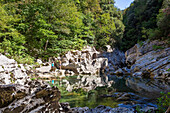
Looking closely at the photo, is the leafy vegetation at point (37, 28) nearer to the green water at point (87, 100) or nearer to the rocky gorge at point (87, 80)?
the rocky gorge at point (87, 80)

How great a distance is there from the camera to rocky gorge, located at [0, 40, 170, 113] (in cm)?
231

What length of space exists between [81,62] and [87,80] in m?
5.49

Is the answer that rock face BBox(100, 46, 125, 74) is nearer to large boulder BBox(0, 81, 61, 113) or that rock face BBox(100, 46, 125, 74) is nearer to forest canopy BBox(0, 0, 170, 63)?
forest canopy BBox(0, 0, 170, 63)

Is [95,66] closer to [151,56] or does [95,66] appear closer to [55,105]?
[151,56]

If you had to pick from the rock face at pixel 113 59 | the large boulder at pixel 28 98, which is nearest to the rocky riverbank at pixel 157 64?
the rock face at pixel 113 59

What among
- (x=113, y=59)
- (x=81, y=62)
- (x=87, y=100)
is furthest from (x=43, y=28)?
(x=113, y=59)

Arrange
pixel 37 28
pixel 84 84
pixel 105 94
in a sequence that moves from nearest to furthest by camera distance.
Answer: pixel 105 94
pixel 84 84
pixel 37 28

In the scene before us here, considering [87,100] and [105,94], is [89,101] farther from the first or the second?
[105,94]

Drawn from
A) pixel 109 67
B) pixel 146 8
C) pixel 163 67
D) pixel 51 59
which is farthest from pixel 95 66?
pixel 146 8

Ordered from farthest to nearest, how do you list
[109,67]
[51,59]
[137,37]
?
[137,37] < [109,67] < [51,59]

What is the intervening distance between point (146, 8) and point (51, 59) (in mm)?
23093

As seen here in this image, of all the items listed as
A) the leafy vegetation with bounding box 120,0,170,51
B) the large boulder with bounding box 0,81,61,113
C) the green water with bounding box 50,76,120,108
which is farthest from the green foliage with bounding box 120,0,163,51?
the large boulder with bounding box 0,81,61,113

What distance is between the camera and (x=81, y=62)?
15.2 metres

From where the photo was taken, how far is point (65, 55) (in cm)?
1521
